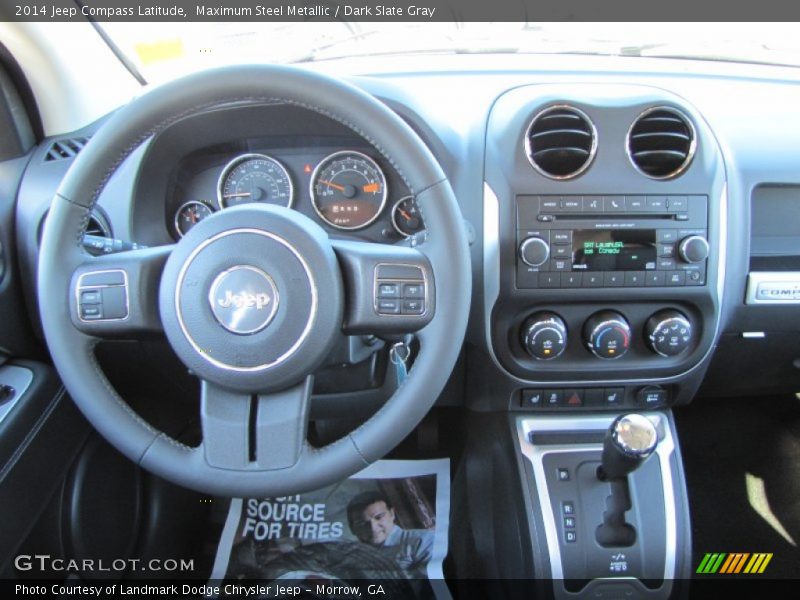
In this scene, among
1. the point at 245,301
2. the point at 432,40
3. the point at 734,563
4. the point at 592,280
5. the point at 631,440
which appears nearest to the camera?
the point at 245,301

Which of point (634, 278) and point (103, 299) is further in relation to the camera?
point (634, 278)

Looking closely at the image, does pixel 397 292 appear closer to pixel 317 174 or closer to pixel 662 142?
pixel 317 174

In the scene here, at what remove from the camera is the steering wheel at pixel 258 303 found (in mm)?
884

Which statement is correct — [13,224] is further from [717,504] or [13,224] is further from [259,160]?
[717,504]

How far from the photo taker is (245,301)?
88 centimetres

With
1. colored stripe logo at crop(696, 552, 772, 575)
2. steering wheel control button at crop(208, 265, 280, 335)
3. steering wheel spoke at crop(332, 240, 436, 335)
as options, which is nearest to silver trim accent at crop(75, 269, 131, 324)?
steering wheel control button at crop(208, 265, 280, 335)

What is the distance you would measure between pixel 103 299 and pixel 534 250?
745mm

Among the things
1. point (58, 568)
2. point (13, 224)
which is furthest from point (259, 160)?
point (58, 568)

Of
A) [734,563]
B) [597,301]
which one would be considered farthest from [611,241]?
[734,563]

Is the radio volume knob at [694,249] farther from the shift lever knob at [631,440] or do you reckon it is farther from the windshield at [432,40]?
the windshield at [432,40]

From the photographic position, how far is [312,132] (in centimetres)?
131

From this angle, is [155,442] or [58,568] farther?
[58,568]

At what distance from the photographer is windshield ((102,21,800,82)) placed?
1421 mm
